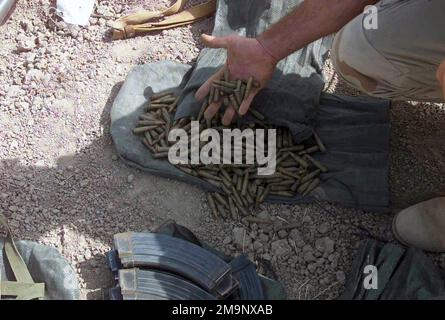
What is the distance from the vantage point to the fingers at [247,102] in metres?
4.01

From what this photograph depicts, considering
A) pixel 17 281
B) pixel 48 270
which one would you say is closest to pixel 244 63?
pixel 48 270

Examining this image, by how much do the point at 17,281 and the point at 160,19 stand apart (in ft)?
7.92

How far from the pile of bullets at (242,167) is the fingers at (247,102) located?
0.03 meters

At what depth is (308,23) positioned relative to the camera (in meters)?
3.79

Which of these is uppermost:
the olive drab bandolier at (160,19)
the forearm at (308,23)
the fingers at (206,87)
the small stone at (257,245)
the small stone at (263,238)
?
the olive drab bandolier at (160,19)

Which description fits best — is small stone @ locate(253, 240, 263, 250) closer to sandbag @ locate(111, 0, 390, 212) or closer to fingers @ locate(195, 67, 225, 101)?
sandbag @ locate(111, 0, 390, 212)

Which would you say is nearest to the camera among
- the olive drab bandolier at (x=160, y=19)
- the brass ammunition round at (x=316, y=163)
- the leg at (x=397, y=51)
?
the leg at (x=397, y=51)

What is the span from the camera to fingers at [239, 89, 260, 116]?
4.01 meters

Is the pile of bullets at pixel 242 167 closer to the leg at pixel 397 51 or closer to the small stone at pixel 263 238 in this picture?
the small stone at pixel 263 238

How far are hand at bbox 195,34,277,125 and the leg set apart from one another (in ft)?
1.70

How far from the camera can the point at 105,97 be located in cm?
449

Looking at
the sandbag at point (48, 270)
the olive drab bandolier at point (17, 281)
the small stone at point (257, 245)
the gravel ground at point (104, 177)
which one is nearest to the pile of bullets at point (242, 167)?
the gravel ground at point (104, 177)

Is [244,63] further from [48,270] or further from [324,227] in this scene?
[48,270]

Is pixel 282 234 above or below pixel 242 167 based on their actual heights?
below
